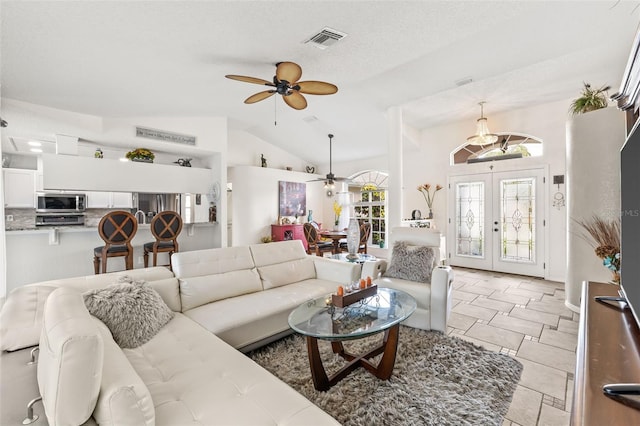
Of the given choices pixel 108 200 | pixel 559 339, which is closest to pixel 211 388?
pixel 559 339

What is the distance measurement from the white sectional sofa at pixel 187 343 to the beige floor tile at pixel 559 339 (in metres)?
1.09

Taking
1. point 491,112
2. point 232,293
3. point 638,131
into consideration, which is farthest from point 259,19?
point 491,112

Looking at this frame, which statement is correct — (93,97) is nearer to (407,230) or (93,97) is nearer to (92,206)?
(92,206)

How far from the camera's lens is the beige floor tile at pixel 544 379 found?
6.41 ft

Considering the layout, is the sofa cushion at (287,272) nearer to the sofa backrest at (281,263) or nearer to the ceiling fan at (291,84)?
the sofa backrest at (281,263)

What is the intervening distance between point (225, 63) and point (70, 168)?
2846 millimetres

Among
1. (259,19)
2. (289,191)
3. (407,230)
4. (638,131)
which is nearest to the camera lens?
(638,131)

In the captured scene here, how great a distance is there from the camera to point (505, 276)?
5.15 meters

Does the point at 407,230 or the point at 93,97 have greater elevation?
the point at 93,97

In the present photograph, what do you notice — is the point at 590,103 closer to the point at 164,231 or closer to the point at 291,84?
the point at 291,84

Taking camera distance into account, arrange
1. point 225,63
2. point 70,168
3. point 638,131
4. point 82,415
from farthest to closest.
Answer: point 70,168, point 225,63, point 638,131, point 82,415

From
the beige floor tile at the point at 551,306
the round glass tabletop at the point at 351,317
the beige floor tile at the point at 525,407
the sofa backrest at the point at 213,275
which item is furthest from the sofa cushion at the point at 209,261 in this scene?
the beige floor tile at the point at 551,306

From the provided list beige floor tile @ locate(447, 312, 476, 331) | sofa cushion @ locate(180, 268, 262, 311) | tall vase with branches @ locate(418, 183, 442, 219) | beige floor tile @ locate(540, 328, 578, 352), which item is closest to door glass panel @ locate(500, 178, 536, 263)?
tall vase with branches @ locate(418, 183, 442, 219)

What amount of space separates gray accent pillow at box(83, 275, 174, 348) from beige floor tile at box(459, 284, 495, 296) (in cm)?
420
